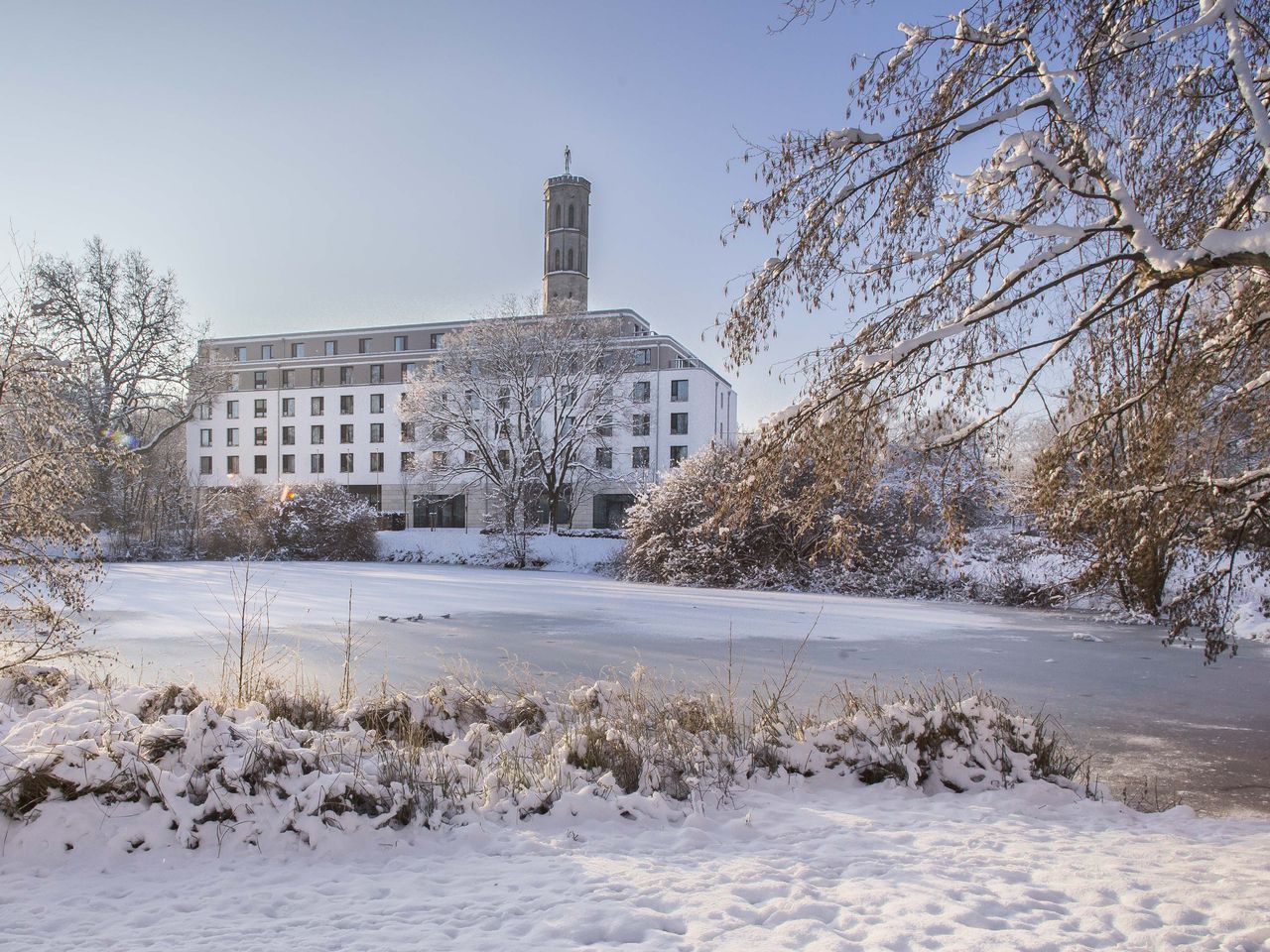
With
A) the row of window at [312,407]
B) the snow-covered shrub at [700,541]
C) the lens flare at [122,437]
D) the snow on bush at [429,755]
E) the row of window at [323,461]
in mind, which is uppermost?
the row of window at [312,407]

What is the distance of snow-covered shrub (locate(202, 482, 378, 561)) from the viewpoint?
34.0 m

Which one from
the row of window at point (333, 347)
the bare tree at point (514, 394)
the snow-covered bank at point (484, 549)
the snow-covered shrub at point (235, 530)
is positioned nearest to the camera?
the snow-covered bank at point (484, 549)

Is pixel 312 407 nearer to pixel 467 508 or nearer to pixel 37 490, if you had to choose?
pixel 467 508

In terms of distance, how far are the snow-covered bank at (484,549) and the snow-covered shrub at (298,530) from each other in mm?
1102

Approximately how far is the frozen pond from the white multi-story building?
113 feet

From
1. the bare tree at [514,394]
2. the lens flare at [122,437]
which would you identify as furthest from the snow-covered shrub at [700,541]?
the lens flare at [122,437]

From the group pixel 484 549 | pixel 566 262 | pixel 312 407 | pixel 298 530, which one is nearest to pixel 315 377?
pixel 312 407

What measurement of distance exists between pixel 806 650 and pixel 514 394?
1069 inches

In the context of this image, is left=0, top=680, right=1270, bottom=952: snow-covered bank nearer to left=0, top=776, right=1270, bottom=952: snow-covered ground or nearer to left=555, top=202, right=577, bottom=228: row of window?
left=0, top=776, right=1270, bottom=952: snow-covered ground

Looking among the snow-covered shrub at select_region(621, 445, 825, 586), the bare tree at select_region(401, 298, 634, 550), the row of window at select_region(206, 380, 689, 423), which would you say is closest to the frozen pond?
the snow-covered shrub at select_region(621, 445, 825, 586)

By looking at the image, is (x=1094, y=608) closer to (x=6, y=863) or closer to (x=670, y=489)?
(x=670, y=489)

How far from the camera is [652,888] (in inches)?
152

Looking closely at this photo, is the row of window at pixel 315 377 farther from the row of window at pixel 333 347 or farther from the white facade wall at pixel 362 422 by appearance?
the row of window at pixel 333 347

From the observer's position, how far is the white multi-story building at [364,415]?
54500 mm
